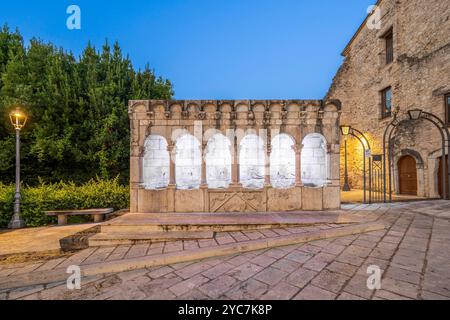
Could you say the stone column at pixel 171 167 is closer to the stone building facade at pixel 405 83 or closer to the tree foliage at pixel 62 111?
the tree foliage at pixel 62 111

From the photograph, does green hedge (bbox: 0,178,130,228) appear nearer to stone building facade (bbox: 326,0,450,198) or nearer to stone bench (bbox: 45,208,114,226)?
stone bench (bbox: 45,208,114,226)

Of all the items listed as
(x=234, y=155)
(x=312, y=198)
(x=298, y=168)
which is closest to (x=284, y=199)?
(x=312, y=198)

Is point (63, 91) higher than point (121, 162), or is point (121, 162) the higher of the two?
point (63, 91)

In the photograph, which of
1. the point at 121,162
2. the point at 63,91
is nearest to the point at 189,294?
the point at 121,162

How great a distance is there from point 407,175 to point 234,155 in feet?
33.1

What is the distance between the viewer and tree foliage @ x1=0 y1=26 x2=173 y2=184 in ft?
28.0

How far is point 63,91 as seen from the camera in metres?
9.12

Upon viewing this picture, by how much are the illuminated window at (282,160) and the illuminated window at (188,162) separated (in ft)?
8.33

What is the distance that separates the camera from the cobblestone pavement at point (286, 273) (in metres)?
2.43

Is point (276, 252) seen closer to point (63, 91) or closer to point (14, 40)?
point (63, 91)

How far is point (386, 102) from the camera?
11.7 m

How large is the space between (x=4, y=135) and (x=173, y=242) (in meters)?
10.5

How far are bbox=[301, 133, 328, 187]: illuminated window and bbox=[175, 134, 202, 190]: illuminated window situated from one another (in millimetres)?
3606

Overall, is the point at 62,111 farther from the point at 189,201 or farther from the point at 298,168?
the point at 298,168
